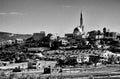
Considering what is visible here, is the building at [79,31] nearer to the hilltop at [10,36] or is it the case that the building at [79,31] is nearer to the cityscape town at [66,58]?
the cityscape town at [66,58]

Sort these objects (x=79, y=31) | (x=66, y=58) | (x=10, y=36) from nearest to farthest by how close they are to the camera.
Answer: (x=66, y=58) < (x=79, y=31) < (x=10, y=36)

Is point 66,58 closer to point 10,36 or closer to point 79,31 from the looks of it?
point 79,31

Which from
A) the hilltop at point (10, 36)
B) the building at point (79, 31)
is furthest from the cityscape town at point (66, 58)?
the hilltop at point (10, 36)

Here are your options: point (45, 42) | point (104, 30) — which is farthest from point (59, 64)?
point (104, 30)

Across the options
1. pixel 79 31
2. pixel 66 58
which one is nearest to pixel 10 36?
pixel 79 31

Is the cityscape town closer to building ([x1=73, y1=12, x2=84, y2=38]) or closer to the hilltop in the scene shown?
building ([x1=73, y1=12, x2=84, y2=38])

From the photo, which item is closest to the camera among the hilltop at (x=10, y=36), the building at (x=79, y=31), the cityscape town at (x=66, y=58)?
the cityscape town at (x=66, y=58)

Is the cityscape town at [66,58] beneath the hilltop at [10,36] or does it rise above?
beneath

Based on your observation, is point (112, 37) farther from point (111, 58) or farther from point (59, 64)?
point (59, 64)
